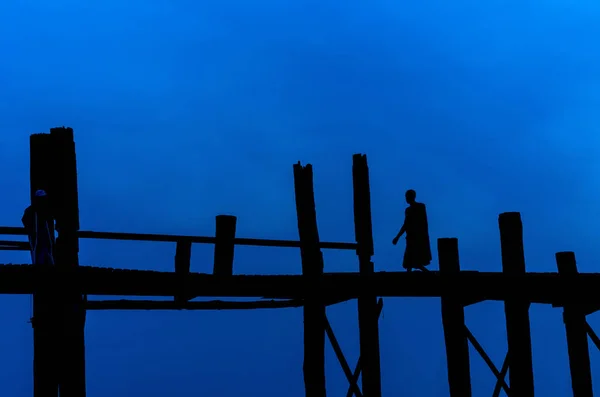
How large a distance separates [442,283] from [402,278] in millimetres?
531

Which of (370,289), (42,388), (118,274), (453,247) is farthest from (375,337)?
(42,388)

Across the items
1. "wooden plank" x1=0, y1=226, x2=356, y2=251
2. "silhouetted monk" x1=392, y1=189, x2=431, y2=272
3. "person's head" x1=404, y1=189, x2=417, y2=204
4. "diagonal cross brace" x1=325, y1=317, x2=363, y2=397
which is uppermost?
"person's head" x1=404, y1=189, x2=417, y2=204

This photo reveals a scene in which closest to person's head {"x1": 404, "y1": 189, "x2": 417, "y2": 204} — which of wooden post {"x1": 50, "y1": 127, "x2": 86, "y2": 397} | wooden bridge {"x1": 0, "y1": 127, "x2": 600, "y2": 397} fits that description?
wooden bridge {"x1": 0, "y1": 127, "x2": 600, "y2": 397}

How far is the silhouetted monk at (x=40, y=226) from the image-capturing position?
934cm

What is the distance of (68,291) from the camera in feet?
30.5

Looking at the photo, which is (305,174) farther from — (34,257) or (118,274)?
(34,257)

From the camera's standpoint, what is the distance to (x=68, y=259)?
9602mm

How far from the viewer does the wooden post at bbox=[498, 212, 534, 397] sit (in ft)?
38.2

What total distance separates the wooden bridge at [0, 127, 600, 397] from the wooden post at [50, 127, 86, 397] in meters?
0.01

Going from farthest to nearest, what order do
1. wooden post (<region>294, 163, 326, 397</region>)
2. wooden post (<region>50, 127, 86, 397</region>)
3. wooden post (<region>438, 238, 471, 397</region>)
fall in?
wooden post (<region>438, 238, 471, 397</region>) < wooden post (<region>294, 163, 326, 397</region>) < wooden post (<region>50, 127, 86, 397</region>)

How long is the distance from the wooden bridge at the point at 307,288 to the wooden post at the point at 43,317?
11mm

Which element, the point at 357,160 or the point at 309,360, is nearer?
the point at 309,360

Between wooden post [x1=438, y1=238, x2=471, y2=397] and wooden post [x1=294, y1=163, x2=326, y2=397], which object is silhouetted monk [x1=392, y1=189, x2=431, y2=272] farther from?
wooden post [x1=294, y1=163, x2=326, y2=397]

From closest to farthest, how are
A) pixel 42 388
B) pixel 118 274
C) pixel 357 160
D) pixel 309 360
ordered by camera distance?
1. pixel 42 388
2. pixel 118 274
3. pixel 309 360
4. pixel 357 160
